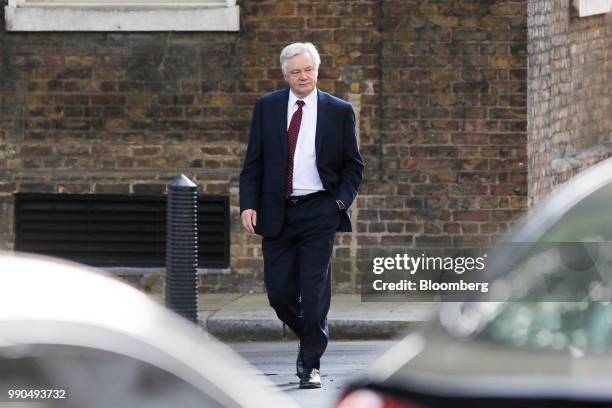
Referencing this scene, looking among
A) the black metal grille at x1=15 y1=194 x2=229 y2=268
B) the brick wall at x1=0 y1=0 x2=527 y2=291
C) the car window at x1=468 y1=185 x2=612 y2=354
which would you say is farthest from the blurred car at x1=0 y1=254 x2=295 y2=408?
the black metal grille at x1=15 y1=194 x2=229 y2=268

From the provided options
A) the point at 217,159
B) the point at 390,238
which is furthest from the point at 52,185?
the point at 390,238

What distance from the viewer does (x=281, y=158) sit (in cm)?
835

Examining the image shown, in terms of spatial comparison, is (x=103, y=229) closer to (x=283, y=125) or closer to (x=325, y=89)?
(x=325, y=89)

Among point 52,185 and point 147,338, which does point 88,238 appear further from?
point 147,338

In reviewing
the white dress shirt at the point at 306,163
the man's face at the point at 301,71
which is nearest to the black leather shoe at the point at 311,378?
the white dress shirt at the point at 306,163

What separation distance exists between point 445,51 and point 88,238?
9.98ft

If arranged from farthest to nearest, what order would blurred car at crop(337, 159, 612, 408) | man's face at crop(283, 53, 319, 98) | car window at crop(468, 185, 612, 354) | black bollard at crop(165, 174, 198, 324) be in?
black bollard at crop(165, 174, 198, 324)
man's face at crop(283, 53, 319, 98)
car window at crop(468, 185, 612, 354)
blurred car at crop(337, 159, 612, 408)

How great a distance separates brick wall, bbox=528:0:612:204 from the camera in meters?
12.4

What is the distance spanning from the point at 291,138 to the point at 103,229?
433 centimetres

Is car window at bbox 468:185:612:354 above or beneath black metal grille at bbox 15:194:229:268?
above

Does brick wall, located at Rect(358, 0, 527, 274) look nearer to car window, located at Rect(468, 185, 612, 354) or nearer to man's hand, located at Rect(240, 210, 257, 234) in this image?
man's hand, located at Rect(240, 210, 257, 234)

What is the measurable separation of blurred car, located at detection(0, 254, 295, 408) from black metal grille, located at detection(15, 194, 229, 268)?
8.88m

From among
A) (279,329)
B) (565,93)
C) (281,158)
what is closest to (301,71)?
(281,158)

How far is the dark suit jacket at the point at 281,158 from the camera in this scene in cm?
834
